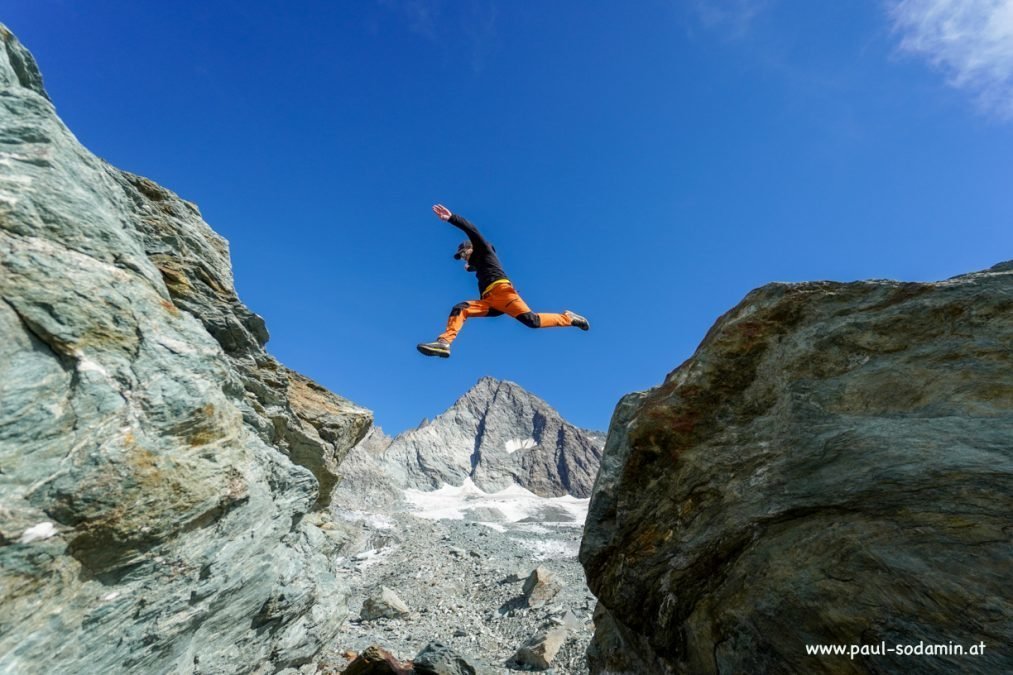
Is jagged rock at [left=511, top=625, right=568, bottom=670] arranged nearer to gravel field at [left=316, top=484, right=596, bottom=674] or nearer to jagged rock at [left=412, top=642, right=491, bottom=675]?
gravel field at [left=316, top=484, right=596, bottom=674]

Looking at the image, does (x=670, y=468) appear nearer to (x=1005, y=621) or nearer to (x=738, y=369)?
(x=738, y=369)

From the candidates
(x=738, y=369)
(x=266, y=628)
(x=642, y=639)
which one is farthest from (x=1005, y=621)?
(x=266, y=628)

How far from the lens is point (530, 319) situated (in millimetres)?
11539

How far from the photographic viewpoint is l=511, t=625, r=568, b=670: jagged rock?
1981 cm

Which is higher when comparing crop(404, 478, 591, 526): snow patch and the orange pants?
crop(404, 478, 591, 526): snow patch

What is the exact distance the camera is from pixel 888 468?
531 cm

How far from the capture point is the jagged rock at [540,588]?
2972cm

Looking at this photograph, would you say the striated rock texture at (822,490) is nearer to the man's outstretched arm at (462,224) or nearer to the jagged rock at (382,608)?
the man's outstretched arm at (462,224)

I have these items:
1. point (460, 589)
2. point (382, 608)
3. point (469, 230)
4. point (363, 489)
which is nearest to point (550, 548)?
point (460, 589)

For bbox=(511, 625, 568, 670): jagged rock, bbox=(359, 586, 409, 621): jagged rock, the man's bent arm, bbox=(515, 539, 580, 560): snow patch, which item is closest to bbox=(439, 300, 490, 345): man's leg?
the man's bent arm

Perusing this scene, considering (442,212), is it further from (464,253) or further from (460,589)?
(460,589)

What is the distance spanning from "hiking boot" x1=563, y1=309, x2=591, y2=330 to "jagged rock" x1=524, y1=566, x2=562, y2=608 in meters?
22.8

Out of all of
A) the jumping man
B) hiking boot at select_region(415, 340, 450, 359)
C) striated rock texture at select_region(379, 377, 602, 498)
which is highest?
striated rock texture at select_region(379, 377, 602, 498)

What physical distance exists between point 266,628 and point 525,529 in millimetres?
68363
